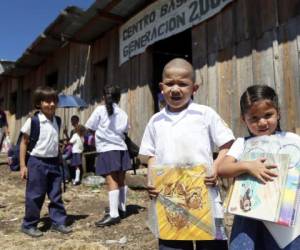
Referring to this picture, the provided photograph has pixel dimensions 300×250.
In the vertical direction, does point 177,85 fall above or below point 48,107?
below

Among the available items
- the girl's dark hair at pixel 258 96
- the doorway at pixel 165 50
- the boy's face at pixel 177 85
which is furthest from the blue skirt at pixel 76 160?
the girl's dark hair at pixel 258 96

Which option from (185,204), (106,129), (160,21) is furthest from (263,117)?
(160,21)

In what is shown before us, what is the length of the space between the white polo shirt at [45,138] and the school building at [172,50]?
8.69 ft

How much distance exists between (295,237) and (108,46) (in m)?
8.57

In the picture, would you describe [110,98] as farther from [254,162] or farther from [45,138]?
[254,162]

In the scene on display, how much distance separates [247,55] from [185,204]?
4.03 m

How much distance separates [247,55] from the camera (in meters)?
5.77

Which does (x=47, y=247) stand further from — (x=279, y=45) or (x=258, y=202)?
(x=279, y=45)

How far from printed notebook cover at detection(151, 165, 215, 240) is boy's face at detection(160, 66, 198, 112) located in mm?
447

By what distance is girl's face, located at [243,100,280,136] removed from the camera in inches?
82.3

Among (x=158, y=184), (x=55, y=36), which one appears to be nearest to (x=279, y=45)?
(x=158, y=184)

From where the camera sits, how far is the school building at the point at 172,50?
17.2ft

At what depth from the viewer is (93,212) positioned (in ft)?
18.8

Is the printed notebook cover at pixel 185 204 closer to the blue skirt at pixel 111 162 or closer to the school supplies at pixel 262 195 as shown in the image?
the school supplies at pixel 262 195
